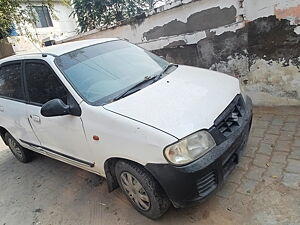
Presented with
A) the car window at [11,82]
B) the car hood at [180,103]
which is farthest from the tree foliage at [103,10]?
the car hood at [180,103]

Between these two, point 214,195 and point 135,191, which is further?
point 214,195

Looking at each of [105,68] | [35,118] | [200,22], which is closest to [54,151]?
[35,118]

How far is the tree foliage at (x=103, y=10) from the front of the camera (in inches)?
336

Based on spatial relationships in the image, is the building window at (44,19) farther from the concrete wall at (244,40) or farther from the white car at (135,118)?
the white car at (135,118)

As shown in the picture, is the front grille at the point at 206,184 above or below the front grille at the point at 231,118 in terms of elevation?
below

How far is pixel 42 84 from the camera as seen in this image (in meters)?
3.14

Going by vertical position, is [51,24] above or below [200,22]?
above

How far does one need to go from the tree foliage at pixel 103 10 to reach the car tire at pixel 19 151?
5448mm

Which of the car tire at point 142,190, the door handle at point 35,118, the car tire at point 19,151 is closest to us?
the car tire at point 142,190

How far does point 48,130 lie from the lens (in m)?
3.13

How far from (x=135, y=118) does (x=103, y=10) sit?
24.1 ft

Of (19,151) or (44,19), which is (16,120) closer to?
(19,151)

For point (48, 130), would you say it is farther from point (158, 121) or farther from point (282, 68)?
point (282, 68)

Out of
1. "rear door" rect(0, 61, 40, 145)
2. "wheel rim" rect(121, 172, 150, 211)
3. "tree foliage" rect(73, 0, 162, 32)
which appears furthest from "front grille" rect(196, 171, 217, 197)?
"tree foliage" rect(73, 0, 162, 32)
